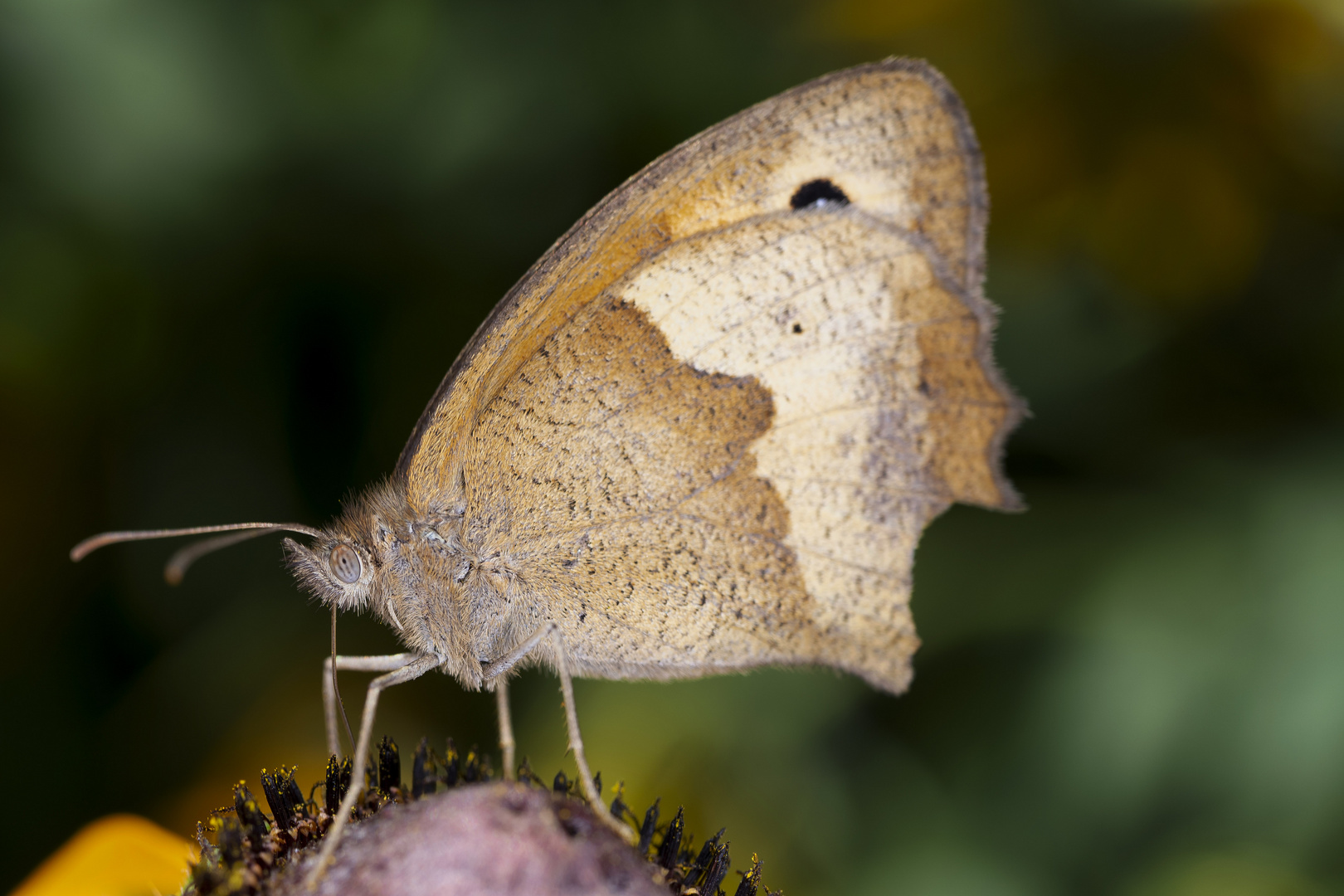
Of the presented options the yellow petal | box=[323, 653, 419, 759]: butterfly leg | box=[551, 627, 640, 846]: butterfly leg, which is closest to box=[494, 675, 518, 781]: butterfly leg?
box=[551, 627, 640, 846]: butterfly leg

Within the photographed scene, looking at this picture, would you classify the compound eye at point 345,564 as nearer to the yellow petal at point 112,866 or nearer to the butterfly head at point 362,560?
the butterfly head at point 362,560

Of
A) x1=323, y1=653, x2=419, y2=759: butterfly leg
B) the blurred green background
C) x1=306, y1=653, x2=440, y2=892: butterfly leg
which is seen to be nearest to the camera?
x1=306, y1=653, x2=440, y2=892: butterfly leg

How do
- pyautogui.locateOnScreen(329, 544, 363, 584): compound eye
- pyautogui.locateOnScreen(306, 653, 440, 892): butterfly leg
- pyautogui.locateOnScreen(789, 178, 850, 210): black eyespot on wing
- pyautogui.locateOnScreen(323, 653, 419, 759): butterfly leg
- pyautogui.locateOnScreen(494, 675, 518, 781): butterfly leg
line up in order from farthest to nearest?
pyautogui.locateOnScreen(789, 178, 850, 210): black eyespot on wing < pyautogui.locateOnScreen(329, 544, 363, 584): compound eye < pyautogui.locateOnScreen(323, 653, 419, 759): butterfly leg < pyautogui.locateOnScreen(494, 675, 518, 781): butterfly leg < pyautogui.locateOnScreen(306, 653, 440, 892): butterfly leg

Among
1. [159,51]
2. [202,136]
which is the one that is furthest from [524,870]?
[159,51]

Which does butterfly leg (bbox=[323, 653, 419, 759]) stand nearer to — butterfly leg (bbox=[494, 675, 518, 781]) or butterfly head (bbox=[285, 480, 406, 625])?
butterfly head (bbox=[285, 480, 406, 625])

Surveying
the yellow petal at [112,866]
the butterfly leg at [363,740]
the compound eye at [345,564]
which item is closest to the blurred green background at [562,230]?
the yellow petal at [112,866]

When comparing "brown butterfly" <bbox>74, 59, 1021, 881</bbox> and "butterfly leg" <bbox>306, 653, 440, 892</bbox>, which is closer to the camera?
"butterfly leg" <bbox>306, 653, 440, 892</bbox>

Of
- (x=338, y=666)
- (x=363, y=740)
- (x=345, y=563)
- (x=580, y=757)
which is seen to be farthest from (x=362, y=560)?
(x=580, y=757)

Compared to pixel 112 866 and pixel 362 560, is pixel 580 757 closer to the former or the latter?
pixel 362 560

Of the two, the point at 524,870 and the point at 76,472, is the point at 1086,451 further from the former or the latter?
the point at 76,472
